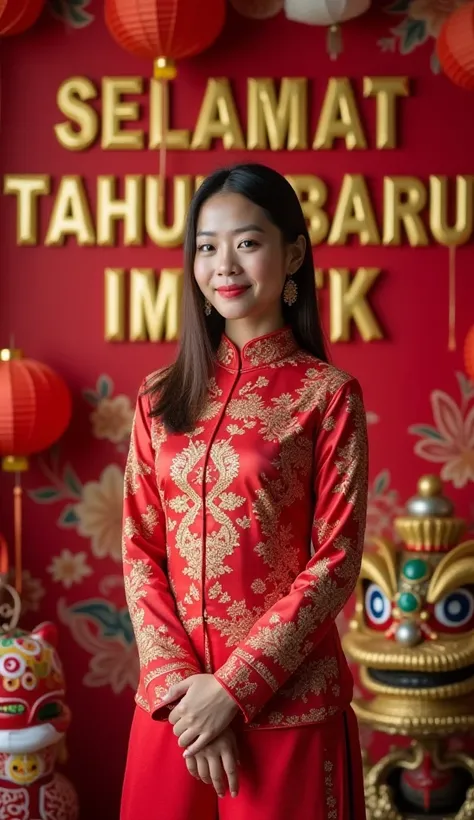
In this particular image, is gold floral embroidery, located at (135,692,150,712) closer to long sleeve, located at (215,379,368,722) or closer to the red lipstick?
long sleeve, located at (215,379,368,722)

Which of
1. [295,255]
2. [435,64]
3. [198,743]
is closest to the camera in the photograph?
[198,743]

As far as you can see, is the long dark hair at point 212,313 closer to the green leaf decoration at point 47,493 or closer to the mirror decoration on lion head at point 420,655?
the mirror decoration on lion head at point 420,655

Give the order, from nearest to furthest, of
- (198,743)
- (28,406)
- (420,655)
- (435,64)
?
(198,743) → (420,655) → (28,406) → (435,64)

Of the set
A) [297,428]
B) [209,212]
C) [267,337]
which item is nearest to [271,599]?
[297,428]

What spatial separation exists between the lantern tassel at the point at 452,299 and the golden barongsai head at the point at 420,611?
399 mm

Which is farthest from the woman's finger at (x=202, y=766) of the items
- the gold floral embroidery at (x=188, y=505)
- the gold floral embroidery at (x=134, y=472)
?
the gold floral embroidery at (x=134, y=472)

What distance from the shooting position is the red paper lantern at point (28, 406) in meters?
2.74

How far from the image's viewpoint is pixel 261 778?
152 cm

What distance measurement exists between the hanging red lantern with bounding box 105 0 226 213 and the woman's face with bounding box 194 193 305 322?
1186 mm

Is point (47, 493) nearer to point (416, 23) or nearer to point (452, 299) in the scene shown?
point (452, 299)

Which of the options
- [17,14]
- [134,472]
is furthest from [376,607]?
[17,14]

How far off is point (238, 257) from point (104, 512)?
1531mm

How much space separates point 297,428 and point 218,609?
26cm

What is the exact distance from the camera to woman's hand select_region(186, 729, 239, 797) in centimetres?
148
